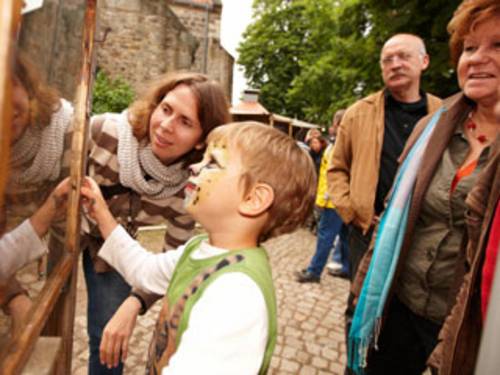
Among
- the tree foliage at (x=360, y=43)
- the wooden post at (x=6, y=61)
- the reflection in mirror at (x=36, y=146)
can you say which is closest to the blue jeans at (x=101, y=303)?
the reflection in mirror at (x=36, y=146)

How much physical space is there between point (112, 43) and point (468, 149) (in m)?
15.5

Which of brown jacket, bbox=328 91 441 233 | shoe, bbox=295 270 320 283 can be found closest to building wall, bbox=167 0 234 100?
shoe, bbox=295 270 320 283

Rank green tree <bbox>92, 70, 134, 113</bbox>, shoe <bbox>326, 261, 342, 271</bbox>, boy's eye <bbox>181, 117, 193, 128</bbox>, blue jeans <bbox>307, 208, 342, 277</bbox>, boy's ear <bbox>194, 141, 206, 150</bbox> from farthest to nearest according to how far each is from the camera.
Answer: green tree <bbox>92, 70, 134, 113</bbox> < shoe <bbox>326, 261, 342, 271</bbox> < blue jeans <bbox>307, 208, 342, 277</bbox> < boy's ear <bbox>194, 141, 206, 150</bbox> < boy's eye <bbox>181, 117, 193, 128</bbox>

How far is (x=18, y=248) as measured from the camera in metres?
0.78

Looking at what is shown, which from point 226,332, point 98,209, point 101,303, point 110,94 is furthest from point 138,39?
point 226,332

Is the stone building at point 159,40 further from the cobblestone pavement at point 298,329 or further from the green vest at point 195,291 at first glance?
the green vest at point 195,291

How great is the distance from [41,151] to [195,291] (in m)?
0.52

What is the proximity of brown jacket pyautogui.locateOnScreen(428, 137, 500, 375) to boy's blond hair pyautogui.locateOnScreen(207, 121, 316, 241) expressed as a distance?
0.56 meters

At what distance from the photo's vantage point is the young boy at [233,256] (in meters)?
0.86

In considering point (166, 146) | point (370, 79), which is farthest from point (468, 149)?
point (370, 79)

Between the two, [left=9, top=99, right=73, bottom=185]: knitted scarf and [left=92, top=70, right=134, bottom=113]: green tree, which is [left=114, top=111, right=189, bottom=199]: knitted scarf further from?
[left=92, top=70, right=134, bottom=113]: green tree

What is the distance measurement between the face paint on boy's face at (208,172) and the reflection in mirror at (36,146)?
40 cm

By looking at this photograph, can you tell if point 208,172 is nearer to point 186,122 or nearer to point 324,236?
point 186,122

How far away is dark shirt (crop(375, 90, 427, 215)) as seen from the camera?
2646 mm
